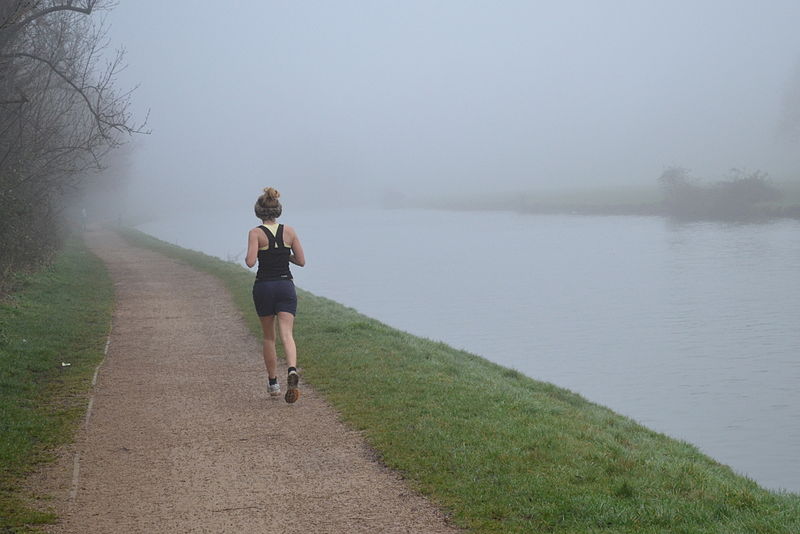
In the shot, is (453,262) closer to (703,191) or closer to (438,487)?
(703,191)

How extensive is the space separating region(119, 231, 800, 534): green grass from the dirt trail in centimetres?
33

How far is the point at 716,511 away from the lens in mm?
5844

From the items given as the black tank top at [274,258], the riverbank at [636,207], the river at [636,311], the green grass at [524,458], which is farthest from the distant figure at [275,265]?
the riverbank at [636,207]

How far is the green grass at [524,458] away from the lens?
18.7 ft

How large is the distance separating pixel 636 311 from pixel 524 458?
1915 cm

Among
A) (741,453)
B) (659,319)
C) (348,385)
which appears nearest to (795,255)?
(659,319)

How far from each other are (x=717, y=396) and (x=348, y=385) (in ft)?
27.7

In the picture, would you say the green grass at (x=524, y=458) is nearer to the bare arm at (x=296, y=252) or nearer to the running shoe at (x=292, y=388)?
the running shoe at (x=292, y=388)

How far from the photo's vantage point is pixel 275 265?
907 centimetres

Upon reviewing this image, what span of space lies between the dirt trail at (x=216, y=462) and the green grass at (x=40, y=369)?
27cm

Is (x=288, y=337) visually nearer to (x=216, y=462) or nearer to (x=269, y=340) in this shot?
(x=269, y=340)

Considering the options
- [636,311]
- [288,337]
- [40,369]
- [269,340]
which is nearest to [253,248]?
[288,337]

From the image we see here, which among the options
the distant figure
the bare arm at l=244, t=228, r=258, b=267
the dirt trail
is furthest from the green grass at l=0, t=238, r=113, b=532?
the bare arm at l=244, t=228, r=258, b=267

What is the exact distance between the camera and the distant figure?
353 inches
